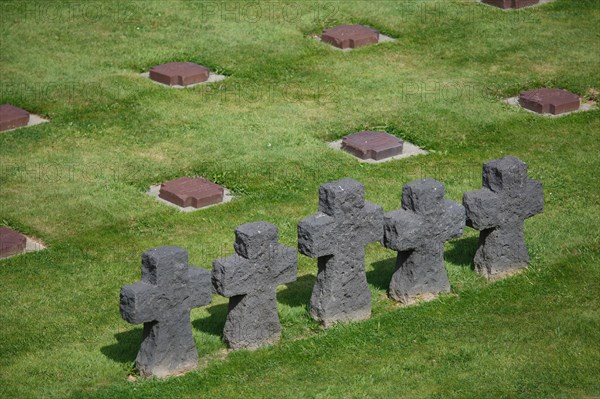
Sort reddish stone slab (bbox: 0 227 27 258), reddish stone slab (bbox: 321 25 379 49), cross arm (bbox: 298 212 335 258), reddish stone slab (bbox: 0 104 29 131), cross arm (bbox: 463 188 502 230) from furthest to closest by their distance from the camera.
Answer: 1. reddish stone slab (bbox: 321 25 379 49)
2. reddish stone slab (bbox: 0 104 29 131)
3. reddish stone slab (bbox: 0 227 27 258)
4. cross arm (bbox: 463 188 502 230)
5. cross arm (bbox: 298 212 335 258)

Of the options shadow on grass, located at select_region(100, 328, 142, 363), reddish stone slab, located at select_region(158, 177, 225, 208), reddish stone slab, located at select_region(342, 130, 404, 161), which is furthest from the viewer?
reddish stone slab, located at select_region(342, 130, 404, 161)

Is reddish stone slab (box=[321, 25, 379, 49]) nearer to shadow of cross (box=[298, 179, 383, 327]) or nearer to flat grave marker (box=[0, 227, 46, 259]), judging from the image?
flat grave marker (box=[0, 227, 46, 259])

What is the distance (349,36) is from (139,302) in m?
10.6

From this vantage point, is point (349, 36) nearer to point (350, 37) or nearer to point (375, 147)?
point (350, 37)

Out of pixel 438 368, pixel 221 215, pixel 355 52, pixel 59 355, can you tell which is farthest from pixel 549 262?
pixel 355 52

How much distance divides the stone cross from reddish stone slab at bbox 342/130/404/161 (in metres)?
4.88

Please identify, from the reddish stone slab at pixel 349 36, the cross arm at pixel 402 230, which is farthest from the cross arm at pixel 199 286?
the reddish stone slab at pixel 349 36

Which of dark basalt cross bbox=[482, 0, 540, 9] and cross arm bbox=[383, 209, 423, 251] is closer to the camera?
cross arm bbox=[383, 209, 423, 251]

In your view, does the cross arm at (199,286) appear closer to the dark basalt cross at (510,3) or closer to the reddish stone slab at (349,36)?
the reddish stone slab at (349,36)

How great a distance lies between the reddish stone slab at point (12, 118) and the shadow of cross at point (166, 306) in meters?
6.97

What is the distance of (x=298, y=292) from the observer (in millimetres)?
14547

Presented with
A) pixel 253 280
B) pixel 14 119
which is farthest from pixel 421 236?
pixel 14 119

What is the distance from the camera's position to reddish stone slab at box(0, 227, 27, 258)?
15.4 m

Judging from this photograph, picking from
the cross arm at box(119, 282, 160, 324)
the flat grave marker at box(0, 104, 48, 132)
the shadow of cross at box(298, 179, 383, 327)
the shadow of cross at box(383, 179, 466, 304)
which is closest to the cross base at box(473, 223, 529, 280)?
the shadow of cross at box(383, 179, 466, 304)
